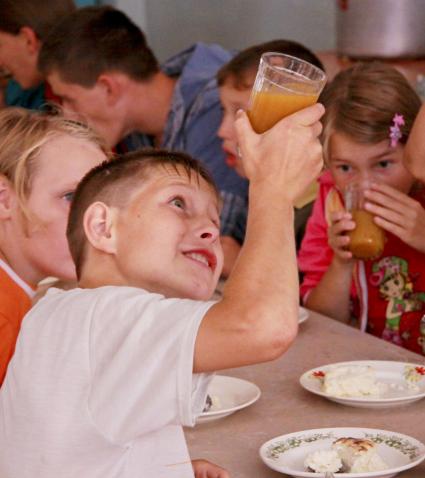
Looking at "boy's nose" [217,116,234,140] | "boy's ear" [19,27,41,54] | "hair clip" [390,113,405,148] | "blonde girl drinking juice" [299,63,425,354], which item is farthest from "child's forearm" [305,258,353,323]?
"boy's ear" [19,27,41,54]

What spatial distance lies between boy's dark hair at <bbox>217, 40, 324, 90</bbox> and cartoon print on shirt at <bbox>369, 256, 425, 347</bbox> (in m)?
0.70

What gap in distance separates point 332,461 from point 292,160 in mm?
446

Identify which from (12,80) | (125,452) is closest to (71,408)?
(125,452)

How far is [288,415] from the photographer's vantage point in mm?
1646

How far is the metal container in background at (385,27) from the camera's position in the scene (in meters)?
3.09

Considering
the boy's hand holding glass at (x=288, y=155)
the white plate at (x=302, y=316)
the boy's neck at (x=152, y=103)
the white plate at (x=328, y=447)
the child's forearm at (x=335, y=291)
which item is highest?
the boy's hand holding glass at (x=288, y=155)

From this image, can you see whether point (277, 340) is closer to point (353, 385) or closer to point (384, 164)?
point (353, 385)

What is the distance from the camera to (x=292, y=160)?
3.81ft

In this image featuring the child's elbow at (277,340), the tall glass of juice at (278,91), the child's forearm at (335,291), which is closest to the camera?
the child's elbow at (277,340)

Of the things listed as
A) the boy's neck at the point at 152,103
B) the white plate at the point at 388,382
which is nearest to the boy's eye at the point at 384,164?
the white plate at the point at 388,382

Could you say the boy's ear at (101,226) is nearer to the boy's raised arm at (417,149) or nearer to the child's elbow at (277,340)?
the child's elbow at (277,340)

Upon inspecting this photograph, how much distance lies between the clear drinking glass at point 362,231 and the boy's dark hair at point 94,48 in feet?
4.61

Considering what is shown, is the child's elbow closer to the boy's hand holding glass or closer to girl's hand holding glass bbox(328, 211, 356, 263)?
the boy's hand holding glass

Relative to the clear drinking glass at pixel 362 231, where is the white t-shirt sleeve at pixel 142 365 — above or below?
above
